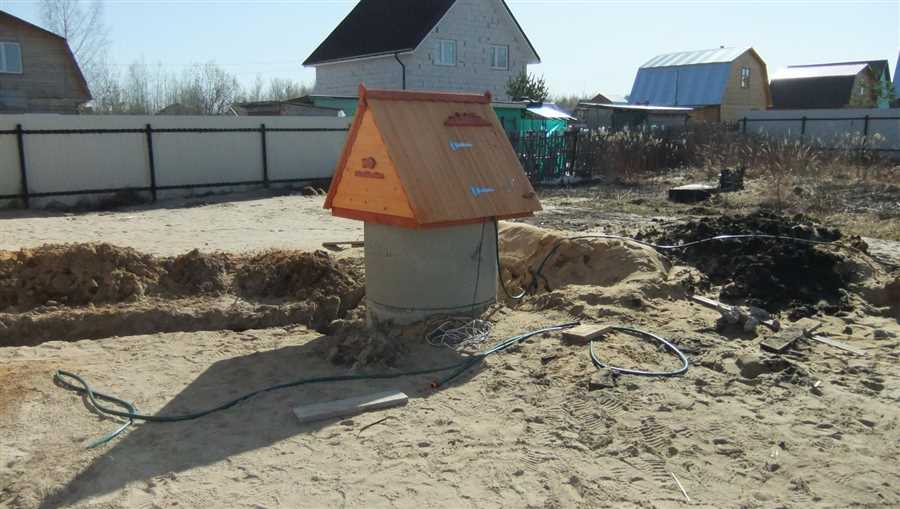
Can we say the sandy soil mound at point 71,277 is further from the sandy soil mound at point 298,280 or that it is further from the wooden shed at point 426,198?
the wooden shed at point 426,198

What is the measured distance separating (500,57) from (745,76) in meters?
18.9

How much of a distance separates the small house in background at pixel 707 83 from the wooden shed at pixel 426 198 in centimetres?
3822

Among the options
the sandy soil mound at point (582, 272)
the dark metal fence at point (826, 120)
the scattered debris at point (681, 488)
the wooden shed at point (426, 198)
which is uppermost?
the dark metal fence at point (826, 120)

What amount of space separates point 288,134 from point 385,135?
1414cm

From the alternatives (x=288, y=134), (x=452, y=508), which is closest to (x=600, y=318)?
(x=452, y=508)

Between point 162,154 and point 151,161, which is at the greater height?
point 162,154

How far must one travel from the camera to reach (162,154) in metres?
17.1

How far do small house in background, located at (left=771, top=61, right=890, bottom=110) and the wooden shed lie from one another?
137 feet

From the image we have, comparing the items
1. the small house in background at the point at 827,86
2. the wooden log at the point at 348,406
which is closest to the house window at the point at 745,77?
the small house in background at the point at 827,86

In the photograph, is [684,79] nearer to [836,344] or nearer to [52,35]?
[52,35]

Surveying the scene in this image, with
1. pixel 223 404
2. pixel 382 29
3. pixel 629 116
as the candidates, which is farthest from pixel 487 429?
pixel 629 116

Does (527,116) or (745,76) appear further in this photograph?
(745,76)

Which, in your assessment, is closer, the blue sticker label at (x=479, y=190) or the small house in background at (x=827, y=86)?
the blue sticker label at (x=479, y=190)

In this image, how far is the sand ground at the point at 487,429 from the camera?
142 inches
